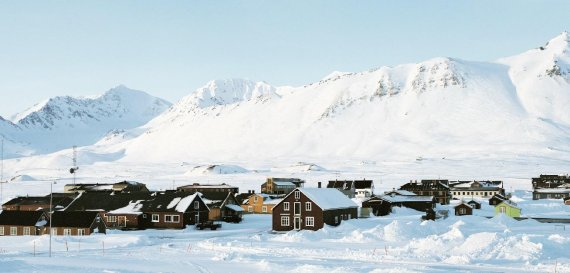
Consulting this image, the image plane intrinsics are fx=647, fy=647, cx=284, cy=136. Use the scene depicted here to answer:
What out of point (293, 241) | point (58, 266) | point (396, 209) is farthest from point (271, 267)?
point (396, 209)

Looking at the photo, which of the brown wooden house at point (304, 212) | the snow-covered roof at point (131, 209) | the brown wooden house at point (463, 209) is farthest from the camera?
the brown wooden house at point (463, 209)

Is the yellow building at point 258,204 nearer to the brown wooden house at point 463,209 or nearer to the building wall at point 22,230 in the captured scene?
the brown wooden house at point 463,209

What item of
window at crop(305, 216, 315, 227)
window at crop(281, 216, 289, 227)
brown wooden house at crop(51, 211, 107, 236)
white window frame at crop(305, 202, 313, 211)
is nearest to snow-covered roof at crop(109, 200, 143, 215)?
brown wooden house at crop(51, 211, 107, 236)

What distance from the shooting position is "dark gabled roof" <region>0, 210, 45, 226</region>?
Answer: 2739 inches

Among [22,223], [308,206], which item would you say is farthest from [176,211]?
[22,223]

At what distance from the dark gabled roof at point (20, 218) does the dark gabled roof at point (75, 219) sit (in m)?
3.55

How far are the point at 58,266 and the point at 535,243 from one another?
102 feet

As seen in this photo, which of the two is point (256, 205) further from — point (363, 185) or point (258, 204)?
point (363, 185)

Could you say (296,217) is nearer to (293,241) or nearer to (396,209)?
(293,241)

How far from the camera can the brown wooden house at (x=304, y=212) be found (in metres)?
68.9

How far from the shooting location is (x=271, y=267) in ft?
126

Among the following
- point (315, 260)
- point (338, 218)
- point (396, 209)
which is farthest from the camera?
point (396, 209)

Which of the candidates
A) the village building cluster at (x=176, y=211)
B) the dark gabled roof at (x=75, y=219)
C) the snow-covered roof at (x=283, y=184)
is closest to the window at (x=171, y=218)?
the village building cluster at (x=176, y=211)

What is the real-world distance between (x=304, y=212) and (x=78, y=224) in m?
23.4
